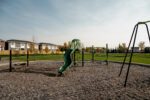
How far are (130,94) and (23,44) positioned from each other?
8050 cm

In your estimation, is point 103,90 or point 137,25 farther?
point 137,25

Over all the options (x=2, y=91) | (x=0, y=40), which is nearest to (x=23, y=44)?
(x=0, y=40)

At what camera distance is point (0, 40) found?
6238cm

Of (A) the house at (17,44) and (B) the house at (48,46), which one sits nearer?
(A) the house at (17,44)

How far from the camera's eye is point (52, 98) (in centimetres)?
486

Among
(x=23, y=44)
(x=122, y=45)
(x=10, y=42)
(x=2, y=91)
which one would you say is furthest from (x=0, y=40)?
(x=2, y=91)

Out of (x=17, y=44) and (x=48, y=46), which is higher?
(x=17, y=44)

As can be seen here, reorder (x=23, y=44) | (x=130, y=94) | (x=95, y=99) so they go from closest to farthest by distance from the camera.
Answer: (x=95, y=99), (x=130, y=94), (x=23, y=44)

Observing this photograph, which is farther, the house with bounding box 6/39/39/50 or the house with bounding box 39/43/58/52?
the house with bounding box 39/43/58/52

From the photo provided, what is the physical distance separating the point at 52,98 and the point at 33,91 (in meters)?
1.11

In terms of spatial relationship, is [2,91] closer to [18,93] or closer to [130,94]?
[18,93]

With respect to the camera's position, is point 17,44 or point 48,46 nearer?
point 17,44

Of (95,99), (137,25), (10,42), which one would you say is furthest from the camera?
(10,42)

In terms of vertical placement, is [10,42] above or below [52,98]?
above
